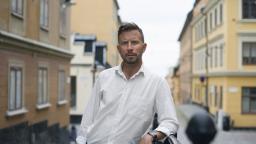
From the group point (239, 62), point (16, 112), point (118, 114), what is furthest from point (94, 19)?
point (118, 114)

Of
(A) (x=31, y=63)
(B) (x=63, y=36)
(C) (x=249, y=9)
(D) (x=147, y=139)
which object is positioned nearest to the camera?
(D) (x=147, y=139)

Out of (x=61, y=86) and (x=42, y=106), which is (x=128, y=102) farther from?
(x=61, y=86)

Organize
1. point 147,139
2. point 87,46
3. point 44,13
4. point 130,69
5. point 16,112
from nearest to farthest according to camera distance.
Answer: point 147,139 < point 130,69 < point 16,112 < point 44,13 < point 87,46

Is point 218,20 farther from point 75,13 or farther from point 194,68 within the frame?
point 194,68

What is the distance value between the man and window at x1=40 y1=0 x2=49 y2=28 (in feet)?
64.9

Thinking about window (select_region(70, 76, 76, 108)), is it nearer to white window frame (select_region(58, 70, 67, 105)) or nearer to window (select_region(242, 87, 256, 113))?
white window frame (select_region(58, 70, 67, 105))

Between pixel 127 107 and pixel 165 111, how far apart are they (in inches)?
8.2

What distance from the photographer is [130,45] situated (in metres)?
2.59

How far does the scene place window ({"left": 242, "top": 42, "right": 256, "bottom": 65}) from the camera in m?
35.1

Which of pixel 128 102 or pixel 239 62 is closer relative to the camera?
pixel 128 102

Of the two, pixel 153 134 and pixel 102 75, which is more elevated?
pixel 102 75

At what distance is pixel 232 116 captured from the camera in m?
35.3

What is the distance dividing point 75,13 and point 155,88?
49.0 m

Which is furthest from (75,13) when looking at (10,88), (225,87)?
(10,88)
